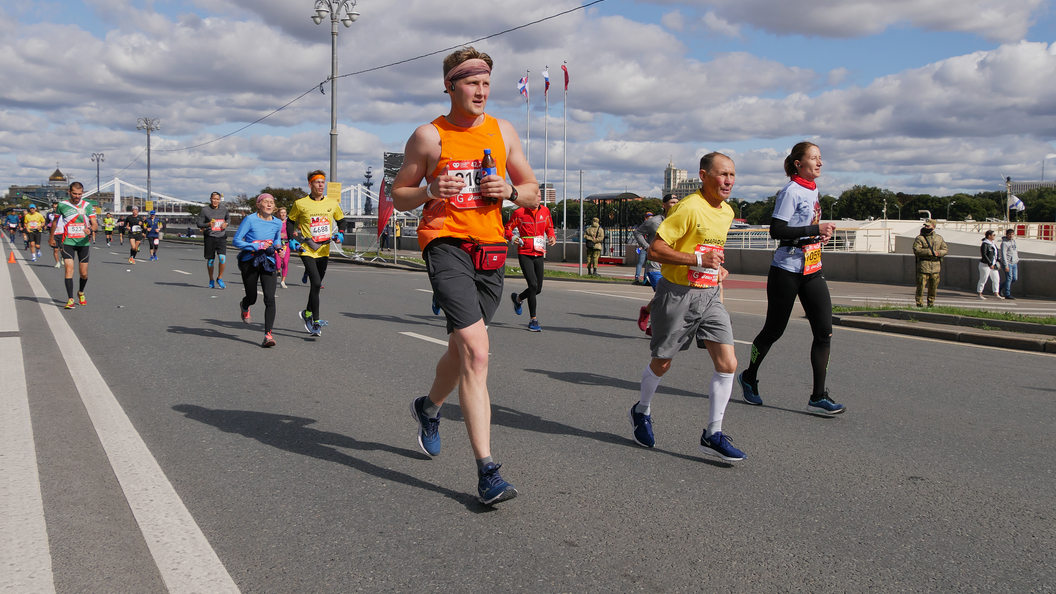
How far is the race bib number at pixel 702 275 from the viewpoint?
15.8 feet

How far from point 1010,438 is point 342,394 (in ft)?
15.1

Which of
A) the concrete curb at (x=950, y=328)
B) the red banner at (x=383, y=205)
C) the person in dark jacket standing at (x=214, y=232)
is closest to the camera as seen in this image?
the red banner at (x=383, y=205)

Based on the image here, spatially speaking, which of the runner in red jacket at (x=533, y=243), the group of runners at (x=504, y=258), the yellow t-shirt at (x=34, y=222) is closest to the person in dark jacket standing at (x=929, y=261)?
the runner in red jacket at (x=533, y=243)

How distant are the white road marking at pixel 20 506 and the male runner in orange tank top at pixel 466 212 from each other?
69.4 inches

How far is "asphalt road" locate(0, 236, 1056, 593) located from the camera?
3.19 m

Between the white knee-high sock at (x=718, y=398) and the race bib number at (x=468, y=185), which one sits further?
the white knee-high sock at (x=718, y=398)

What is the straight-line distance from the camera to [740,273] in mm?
25609

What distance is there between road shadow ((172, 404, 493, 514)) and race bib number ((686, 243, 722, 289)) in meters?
1.81

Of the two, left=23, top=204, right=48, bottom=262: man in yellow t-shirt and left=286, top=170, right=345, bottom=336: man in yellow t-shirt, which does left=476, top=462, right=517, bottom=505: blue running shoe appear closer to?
left=286, top=170, right=345, bottom=336: man in yellow t-shirt

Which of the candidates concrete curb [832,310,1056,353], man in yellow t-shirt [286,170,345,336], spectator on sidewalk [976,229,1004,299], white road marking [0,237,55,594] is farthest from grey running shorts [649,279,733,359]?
spectator on sidewalk [976,229,1004,299]

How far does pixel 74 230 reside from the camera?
12500 millimetres

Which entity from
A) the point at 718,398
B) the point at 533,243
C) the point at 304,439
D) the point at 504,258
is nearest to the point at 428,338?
the point at 533,243

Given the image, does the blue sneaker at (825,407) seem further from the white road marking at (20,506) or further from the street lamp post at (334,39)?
the street lamp post at (334,39)

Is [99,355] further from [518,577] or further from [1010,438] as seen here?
[1010,438]
